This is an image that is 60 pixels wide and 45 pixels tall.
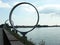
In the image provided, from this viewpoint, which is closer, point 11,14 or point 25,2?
point 25,2

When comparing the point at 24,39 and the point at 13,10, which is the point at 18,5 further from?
the point at 24,39

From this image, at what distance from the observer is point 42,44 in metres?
11.6

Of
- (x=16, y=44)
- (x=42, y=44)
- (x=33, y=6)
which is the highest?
(x=33, y=6)

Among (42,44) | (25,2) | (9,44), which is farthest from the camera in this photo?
(42,44)

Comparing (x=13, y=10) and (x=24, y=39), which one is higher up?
(x=13, y=10)

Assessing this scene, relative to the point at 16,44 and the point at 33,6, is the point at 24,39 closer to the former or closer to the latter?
the point at 33,6

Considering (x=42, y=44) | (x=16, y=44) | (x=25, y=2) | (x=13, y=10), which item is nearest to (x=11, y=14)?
(x=13, y=10)

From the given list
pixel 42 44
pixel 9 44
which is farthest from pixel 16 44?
pixel 42 44

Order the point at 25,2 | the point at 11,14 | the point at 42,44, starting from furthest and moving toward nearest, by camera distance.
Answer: the point at 42,44 → the point at 11,14 → the point at 25,2

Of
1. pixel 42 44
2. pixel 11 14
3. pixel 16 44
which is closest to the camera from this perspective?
pixel 16 44

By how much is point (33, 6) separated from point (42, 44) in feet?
10.0

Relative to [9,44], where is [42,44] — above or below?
below

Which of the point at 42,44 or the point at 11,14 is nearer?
the point at 11,14

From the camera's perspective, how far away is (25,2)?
29.5ft
